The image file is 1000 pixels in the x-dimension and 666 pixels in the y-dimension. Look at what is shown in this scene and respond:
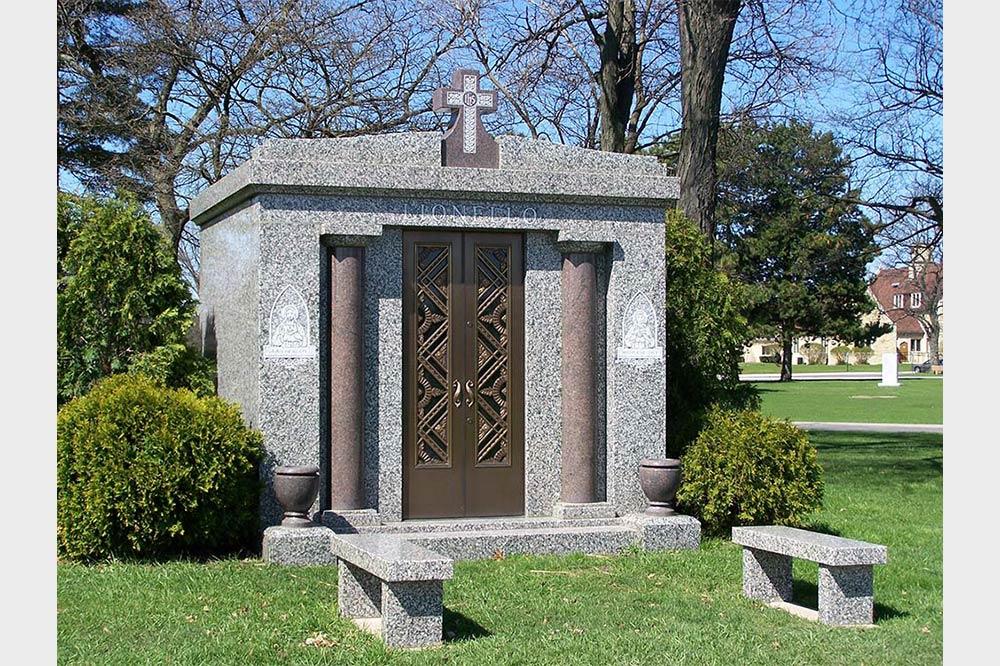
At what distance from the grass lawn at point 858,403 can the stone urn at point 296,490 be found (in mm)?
14324

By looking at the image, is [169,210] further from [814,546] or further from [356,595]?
[814,546]

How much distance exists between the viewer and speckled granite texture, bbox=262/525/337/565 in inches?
361

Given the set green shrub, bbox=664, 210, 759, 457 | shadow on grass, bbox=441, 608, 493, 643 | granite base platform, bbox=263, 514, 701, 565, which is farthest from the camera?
green shrub, bbox=664, 210, 759, 457

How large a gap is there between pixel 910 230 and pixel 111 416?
13660mm

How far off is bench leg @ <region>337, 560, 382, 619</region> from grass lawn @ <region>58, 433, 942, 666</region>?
128 mm

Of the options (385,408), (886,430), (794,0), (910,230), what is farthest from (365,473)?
(886,430)

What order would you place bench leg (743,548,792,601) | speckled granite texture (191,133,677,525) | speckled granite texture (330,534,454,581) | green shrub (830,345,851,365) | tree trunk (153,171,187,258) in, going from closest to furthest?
speckled granite texture (330,534,454,581) < bench leg (743,548,792,601) < speckled granite texture (191,133,677,525) < tree trunk (153,171,187,258) < green shrub (830,345,851,365)

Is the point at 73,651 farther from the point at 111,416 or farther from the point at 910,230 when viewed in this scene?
the point at 910,230

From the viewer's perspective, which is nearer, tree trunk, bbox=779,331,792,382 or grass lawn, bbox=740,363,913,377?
tree trunk, bbox=779,331,792,382

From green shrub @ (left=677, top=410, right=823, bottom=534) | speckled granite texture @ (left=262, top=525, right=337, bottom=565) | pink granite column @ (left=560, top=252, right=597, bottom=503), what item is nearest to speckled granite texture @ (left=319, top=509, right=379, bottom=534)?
speckled granite texture @ (left=262, top=525, right=337, bottom=565)

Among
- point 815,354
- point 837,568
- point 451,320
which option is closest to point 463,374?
point 451,320

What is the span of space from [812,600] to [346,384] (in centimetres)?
392

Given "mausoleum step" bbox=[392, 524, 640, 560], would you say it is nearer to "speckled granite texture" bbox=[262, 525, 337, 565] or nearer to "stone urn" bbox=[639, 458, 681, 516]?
"stone urn" bbox=[639, 458, 681, 516]

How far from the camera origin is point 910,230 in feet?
62.4
